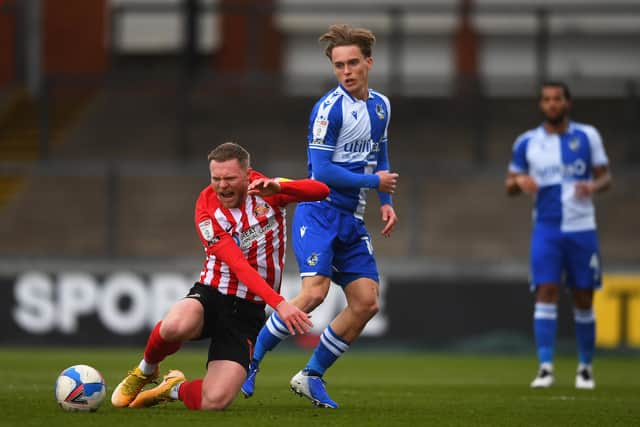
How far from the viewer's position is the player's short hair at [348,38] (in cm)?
731

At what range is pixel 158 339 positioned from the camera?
657 cm

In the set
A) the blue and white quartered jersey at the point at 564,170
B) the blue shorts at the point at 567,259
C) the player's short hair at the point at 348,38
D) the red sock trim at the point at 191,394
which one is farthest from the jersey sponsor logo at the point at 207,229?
the blue and white quartered jersey at the point at 564,170

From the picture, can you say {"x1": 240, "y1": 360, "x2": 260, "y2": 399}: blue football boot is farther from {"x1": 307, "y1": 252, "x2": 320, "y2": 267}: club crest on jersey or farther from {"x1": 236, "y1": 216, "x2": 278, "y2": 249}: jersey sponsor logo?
{"x1": 236, "y1": 216, "x2": 278, "y2": 249}: jersey sponsor logo

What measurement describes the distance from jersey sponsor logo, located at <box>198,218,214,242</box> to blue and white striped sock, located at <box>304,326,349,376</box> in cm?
103

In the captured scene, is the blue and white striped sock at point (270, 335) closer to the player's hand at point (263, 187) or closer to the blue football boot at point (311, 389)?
the blue football boot at point (311, 389)

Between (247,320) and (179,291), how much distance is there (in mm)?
7841

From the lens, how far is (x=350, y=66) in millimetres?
7340

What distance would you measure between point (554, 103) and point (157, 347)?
435 cm

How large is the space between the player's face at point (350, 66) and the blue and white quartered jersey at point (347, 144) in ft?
0.26

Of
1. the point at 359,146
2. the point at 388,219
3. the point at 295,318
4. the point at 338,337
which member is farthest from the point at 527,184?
the point at 295,318

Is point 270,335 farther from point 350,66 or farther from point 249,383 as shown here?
point 350,66

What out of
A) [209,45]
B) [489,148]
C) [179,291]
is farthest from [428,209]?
[209,45]

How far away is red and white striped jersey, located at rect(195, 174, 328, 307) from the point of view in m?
6.73

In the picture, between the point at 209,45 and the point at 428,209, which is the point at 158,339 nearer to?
the point at 428,209
